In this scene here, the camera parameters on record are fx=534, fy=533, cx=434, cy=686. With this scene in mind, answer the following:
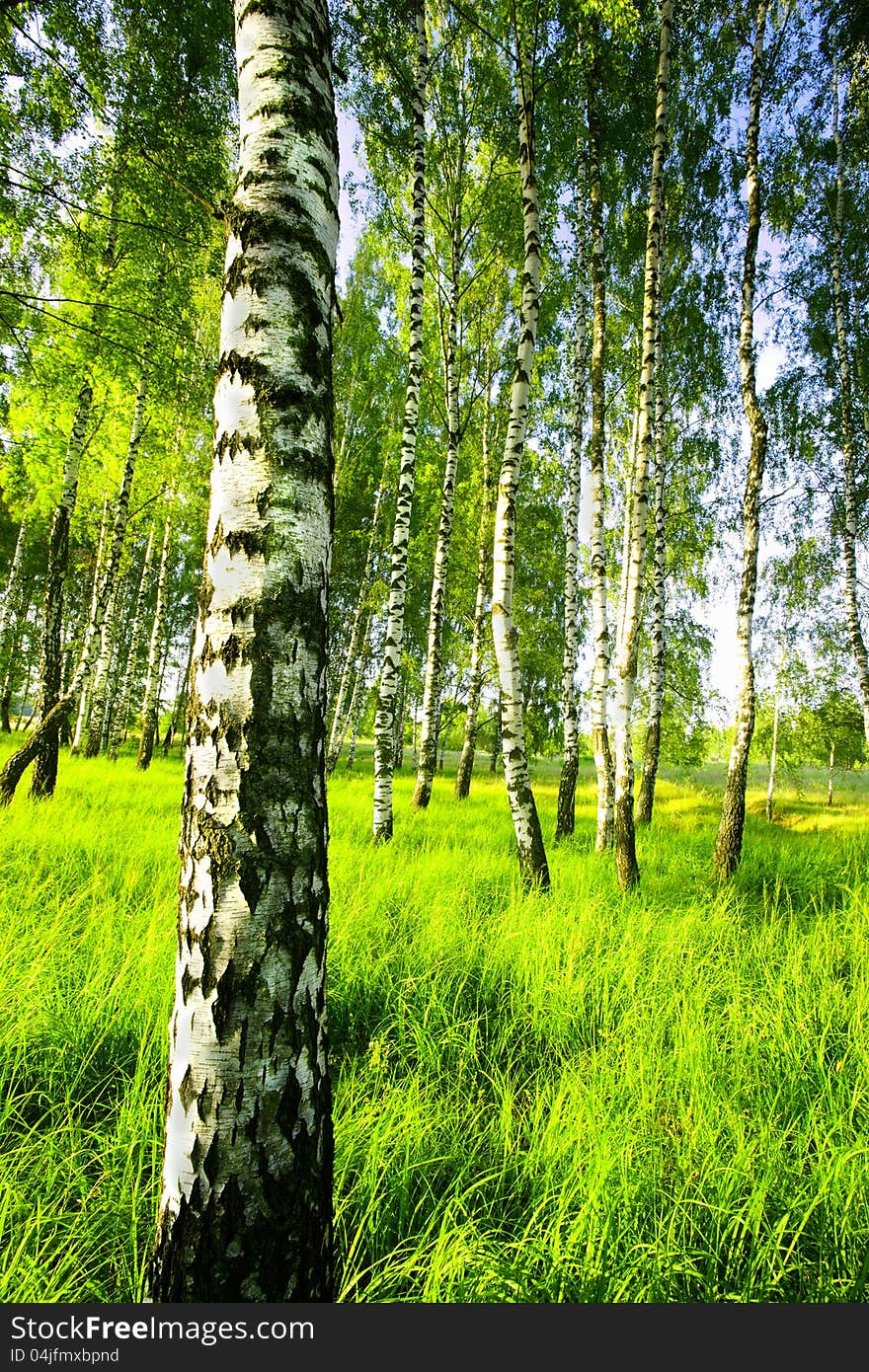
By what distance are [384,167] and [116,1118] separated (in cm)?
1353

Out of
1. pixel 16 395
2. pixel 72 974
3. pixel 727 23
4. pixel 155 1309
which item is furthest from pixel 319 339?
pixel 727 23

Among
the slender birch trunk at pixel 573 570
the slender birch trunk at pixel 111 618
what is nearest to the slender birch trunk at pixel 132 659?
the slender birch trunk at pixel 111 618

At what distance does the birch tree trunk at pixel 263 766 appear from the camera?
1.16 m

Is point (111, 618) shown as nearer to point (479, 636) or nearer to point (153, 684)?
point (153, 684)

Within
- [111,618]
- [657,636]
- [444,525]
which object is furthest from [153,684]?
[657,636]

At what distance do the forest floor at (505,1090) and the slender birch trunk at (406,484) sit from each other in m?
2.19

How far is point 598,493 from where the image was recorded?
23.0 feet

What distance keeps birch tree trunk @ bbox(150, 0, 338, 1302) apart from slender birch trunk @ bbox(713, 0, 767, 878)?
616cm

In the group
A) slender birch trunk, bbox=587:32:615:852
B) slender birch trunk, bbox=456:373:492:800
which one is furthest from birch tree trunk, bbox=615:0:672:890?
slender birch trunk, bbox=456:373:492:800

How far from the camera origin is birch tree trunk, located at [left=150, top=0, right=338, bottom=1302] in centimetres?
116

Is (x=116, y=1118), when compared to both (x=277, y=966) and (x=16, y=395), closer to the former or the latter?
(x=277, y=966)

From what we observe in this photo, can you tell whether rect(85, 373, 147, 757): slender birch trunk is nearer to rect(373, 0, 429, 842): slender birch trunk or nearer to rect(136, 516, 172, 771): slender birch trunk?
rect(136, 516, 172, 771): slender birch trunk

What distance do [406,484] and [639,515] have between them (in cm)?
310

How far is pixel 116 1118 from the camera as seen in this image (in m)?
1.99
